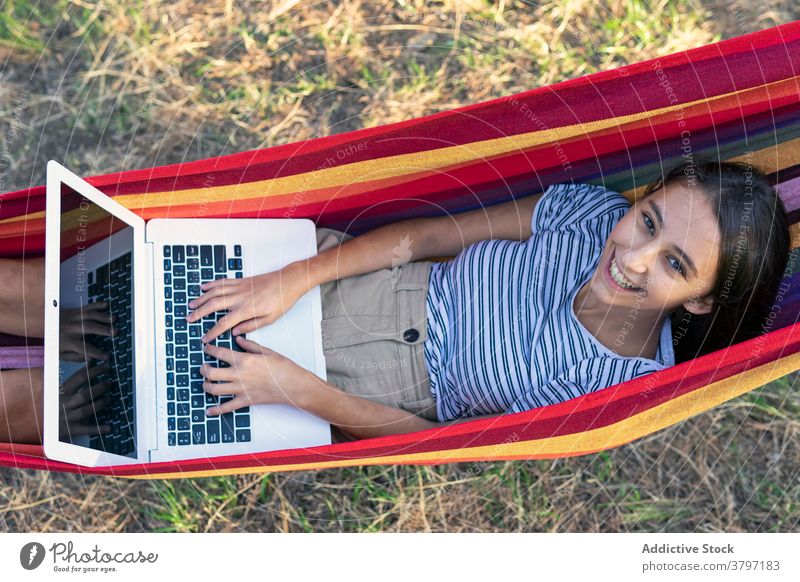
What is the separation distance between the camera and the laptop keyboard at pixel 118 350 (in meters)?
1.18

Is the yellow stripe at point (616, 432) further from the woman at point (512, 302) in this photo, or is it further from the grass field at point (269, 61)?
the grass field at point (269, 61)

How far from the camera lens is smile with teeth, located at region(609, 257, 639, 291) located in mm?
1172

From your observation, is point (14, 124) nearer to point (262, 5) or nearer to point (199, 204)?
point (262, 5)

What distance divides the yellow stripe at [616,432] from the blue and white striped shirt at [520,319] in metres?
0.08

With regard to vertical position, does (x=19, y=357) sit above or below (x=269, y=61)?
below

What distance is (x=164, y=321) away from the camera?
1.26 metres

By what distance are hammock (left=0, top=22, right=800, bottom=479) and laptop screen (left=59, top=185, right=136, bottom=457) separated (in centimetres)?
5

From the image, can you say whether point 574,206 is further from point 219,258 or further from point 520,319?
point 219,258

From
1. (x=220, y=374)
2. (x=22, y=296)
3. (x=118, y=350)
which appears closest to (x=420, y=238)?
(x=220, y=374)

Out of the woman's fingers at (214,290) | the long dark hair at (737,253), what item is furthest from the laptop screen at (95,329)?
the long dark hair at (737,253)

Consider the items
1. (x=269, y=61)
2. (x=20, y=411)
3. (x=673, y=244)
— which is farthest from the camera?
(x=269, y=61)

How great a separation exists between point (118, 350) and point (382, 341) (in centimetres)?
40
